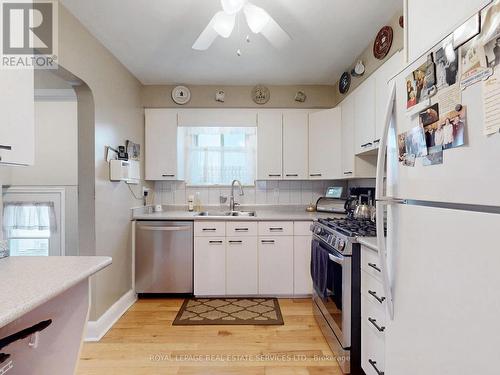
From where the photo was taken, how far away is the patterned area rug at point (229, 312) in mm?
2494

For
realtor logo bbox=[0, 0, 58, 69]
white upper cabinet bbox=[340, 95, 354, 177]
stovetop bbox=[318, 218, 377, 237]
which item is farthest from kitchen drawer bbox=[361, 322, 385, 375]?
realtor logo bbox=[0, 0, 58, 69]

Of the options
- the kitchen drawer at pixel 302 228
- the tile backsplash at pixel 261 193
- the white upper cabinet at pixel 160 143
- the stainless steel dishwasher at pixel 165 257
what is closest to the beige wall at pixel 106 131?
the stainless steel dishwasher at pixel 165 257

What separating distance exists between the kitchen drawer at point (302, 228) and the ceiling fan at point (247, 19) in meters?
1.79

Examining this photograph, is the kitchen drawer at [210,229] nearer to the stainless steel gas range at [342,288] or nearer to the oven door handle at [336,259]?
Answer: the stainless steel gas range at [342,288]

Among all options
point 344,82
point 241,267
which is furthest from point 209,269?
point 344,82

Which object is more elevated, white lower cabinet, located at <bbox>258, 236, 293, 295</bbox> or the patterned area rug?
white lower cabinet, located at <bbox>258, 236, 293, 295</bbox>

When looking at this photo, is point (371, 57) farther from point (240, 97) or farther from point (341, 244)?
point (341, 244)

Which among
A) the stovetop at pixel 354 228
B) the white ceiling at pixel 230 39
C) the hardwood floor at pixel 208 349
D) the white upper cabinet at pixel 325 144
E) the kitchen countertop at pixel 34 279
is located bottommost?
the hardwood floor at pixel 208 349

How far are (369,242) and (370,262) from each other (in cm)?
12

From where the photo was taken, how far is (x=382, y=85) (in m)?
2.10

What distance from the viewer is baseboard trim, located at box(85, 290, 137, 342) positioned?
2236 mm

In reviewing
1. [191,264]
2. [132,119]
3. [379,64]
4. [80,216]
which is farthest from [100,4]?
[191,264]

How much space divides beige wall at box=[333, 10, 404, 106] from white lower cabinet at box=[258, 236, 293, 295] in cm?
184

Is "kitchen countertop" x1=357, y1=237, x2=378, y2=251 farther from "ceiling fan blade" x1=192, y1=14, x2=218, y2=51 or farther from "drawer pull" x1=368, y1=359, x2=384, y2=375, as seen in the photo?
"ceiling fan blade" x1=192, y1=14, x2=218, y2=51
